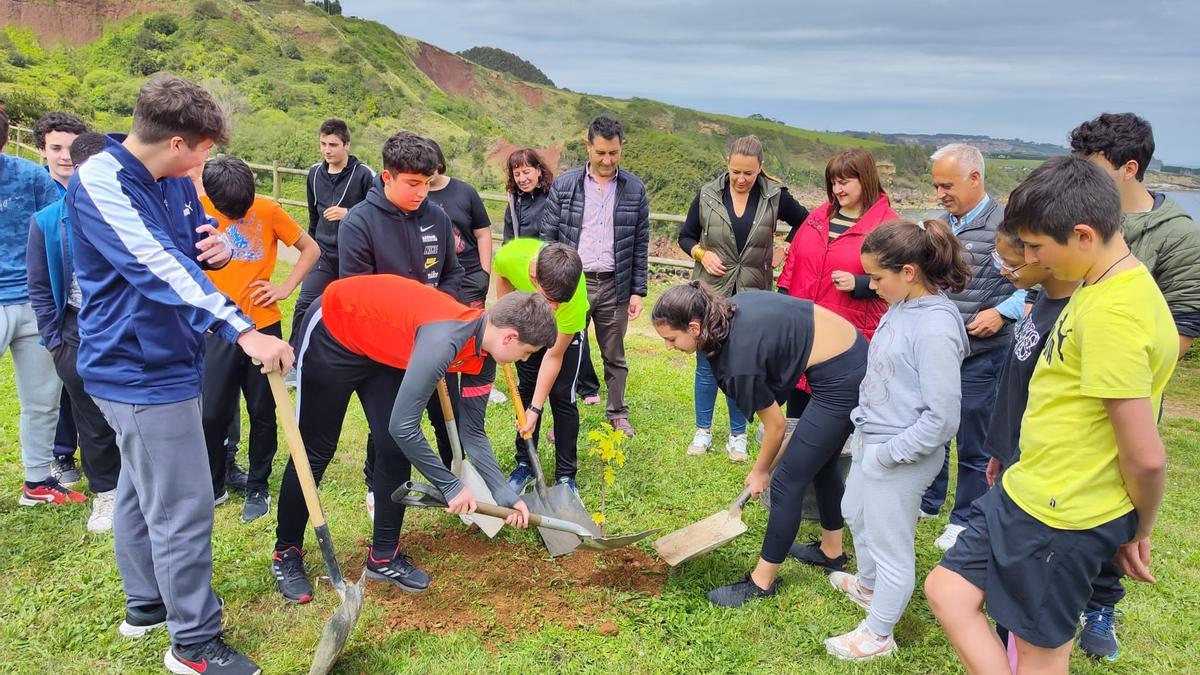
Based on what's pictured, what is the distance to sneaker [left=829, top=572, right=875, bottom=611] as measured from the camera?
125 inches

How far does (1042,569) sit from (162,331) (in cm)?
279

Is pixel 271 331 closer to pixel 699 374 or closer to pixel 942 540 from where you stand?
pixel 699 374

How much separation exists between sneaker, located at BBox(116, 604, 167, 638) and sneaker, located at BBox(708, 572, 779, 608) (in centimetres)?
231

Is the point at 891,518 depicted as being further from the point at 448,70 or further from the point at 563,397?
the point at 448,70

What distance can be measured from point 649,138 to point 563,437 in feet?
105

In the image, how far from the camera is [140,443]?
240 cm

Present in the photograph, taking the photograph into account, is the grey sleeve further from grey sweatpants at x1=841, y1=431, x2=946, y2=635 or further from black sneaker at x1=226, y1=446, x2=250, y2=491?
black sneaker at x1=226, y1=446, x2=250, y2=491

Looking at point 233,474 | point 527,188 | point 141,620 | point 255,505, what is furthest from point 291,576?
point 527,188

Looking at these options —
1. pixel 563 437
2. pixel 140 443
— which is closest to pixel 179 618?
pixel 140 443

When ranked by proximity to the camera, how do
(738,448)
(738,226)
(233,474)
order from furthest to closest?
(738,448)
(738,226)
(233,474)

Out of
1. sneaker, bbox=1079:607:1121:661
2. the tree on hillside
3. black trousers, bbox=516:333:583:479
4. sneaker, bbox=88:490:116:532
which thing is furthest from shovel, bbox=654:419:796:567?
the tree on hillside

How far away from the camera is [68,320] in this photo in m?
3.43

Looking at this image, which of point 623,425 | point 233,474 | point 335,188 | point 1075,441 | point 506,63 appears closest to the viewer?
point 1075,441

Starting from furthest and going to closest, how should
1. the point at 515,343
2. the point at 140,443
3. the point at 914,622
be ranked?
1. the point at 914,622
2. the point at 515,343
3. the point at 140,443
